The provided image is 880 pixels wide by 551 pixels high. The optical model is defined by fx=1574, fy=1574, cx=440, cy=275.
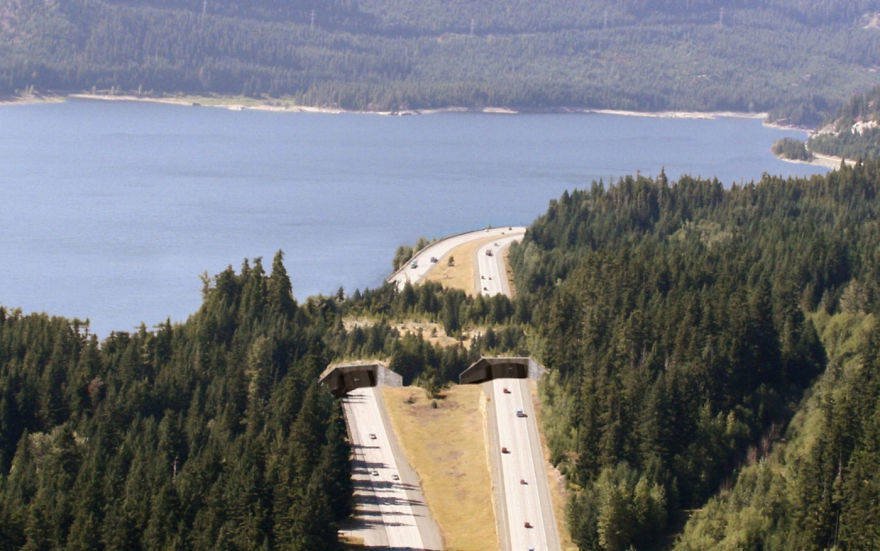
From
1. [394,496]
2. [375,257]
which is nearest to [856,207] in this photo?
[375,257]

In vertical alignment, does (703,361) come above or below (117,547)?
above

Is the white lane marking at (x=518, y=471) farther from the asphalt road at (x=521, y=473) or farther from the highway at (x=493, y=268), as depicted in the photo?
the highway at (x=493, y=268)

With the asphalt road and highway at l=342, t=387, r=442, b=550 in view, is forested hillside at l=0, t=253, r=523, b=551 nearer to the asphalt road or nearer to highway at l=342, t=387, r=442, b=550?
highway at l=342, t=387, r=442, b=550

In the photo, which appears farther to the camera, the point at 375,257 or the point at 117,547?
the point at 375,257

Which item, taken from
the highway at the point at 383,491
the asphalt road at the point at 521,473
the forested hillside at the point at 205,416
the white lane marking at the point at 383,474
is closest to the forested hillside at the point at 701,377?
the asphalt road at the point at 521,473

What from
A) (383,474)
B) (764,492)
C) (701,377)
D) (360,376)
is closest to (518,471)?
(383,474)

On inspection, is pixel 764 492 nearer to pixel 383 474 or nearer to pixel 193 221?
pixel 383 474

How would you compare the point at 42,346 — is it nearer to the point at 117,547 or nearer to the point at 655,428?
the point at 117,547

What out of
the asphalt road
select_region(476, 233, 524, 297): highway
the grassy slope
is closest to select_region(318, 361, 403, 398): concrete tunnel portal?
the asphalt road
